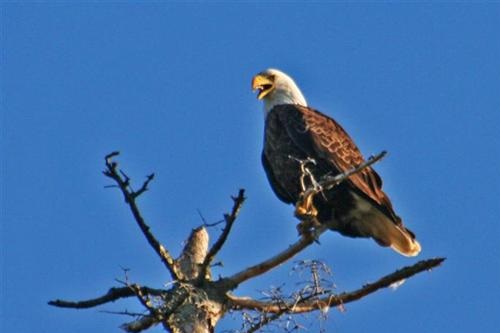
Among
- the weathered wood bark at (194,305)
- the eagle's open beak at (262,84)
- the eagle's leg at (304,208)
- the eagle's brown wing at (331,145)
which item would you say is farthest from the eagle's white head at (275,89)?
the weathered wood bark at (194,305)

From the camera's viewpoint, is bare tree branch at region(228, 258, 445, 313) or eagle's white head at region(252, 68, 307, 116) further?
eagle's white head at region(252, 68, 307, 116)

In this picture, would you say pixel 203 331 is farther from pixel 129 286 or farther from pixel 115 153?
pixel 115 153

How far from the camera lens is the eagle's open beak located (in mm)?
8203

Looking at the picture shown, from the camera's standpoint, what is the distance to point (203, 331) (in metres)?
5.48

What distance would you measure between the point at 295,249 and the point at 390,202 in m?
1.67

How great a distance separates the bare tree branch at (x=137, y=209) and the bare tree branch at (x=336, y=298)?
1.26ft

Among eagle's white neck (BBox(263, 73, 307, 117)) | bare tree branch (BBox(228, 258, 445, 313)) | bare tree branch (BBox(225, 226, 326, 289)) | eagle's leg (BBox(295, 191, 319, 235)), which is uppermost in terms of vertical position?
A: eagle's white neck (BBox(263, 73, 307, 117))

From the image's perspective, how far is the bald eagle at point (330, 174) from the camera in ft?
23.1

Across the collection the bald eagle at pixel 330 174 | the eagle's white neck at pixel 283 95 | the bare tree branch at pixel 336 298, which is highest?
the eagle's white neck at pixel 283 95

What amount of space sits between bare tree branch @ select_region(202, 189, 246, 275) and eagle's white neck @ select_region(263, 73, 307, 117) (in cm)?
254

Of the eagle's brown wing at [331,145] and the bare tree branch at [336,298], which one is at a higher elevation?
the eagle's brown wing at [331,145]

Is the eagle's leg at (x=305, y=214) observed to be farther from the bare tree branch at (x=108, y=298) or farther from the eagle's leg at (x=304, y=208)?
the bare tree branch at (x=108, y=298)

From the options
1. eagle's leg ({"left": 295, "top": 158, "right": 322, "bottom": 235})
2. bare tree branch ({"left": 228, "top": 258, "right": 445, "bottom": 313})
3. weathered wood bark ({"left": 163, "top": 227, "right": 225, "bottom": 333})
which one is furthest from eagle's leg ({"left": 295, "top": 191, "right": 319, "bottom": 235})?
weathered wood bark ({"left": 163, "top": 227, "right": 225, "bottom": 333})

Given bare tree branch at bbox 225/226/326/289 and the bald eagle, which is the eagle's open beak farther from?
bare tree branch at bbox 225/226/326/289
